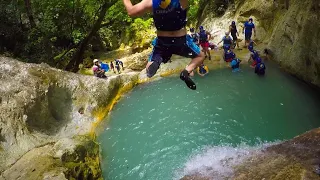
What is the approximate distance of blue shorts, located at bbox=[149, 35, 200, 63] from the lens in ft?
15.7

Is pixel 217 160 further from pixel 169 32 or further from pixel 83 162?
pixel 169 32

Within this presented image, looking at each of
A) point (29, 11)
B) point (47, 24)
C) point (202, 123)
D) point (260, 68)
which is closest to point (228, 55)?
point (260, 68)

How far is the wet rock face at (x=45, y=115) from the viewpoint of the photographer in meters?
8.73

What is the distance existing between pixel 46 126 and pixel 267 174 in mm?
7583

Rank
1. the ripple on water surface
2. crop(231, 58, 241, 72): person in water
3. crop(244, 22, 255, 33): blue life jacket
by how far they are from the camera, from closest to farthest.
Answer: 1. the ripple on water surface
2. crop(231, 58, 241, 72): person in water
3. crop(244, 22, 255, 33): blue life jacket

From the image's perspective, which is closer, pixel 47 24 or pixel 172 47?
A: pixel 172 47

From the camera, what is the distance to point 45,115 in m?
11.1

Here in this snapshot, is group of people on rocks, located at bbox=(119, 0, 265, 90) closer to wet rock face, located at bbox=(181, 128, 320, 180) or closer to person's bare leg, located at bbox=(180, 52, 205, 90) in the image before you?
person's bare leg, located at bbox=(180, 52, 205, 90)

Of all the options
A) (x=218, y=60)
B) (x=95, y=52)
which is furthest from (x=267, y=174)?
(x=95, y=52)

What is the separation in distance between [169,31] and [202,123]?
6.64m

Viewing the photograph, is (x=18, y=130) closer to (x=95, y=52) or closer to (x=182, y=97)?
(x=182, y=97)

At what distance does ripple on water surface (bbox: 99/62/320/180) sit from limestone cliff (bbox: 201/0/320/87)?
0.75 meters

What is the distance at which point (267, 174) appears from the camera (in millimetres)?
6395

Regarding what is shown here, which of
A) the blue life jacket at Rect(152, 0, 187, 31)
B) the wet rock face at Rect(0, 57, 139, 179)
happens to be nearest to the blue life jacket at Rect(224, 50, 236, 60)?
the wet rock face at Rect(0, 57, 139, 179)
